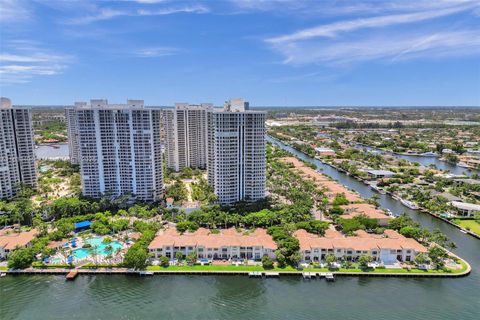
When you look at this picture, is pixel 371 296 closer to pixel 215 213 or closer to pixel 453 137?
pixel 215 213

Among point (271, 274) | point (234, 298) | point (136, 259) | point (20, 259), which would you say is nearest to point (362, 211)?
point (271, 274)

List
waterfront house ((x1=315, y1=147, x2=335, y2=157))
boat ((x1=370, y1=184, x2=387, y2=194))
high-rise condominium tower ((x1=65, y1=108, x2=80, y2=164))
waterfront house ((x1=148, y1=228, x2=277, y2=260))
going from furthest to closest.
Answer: waterfront house ((x1=315, y1=147, x2=335, y2=157)), high-rise condominium tower ((x1=65, y1=108, x2=80, y2=164)), boat ((x1=370, y1=184, x2=387, y2=194)), waterfront house ((x1=148, y1=228, x2=277, y2=260))

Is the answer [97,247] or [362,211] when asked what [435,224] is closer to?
[362,211]

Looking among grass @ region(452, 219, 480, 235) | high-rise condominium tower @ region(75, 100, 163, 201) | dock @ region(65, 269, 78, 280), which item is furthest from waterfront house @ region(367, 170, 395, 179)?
dock @ region(65, 269, 78, 280)

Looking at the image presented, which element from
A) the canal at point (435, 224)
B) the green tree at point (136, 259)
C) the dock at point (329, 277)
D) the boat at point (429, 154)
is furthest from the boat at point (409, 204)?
the boat at point (429, 154)

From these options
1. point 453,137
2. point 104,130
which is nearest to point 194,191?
point 104,130

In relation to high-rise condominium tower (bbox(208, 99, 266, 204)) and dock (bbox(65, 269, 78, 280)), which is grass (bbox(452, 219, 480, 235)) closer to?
high-rise condominium tower (bbox(208, 99, 266, 204))

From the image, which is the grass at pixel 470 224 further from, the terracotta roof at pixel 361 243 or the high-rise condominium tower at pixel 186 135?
the high-rise condominium tower at pixel 186 135

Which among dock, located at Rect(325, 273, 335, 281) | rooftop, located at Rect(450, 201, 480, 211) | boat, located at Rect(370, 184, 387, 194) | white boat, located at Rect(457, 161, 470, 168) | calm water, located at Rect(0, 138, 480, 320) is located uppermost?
rooftop, located at Rect(450, 201, 480, 211)

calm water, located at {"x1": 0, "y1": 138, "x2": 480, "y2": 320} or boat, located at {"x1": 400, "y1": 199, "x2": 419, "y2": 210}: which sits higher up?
Answer: boat, located at {"x1": 400, "y1": 199, "x2": 419, "y2": 210}
